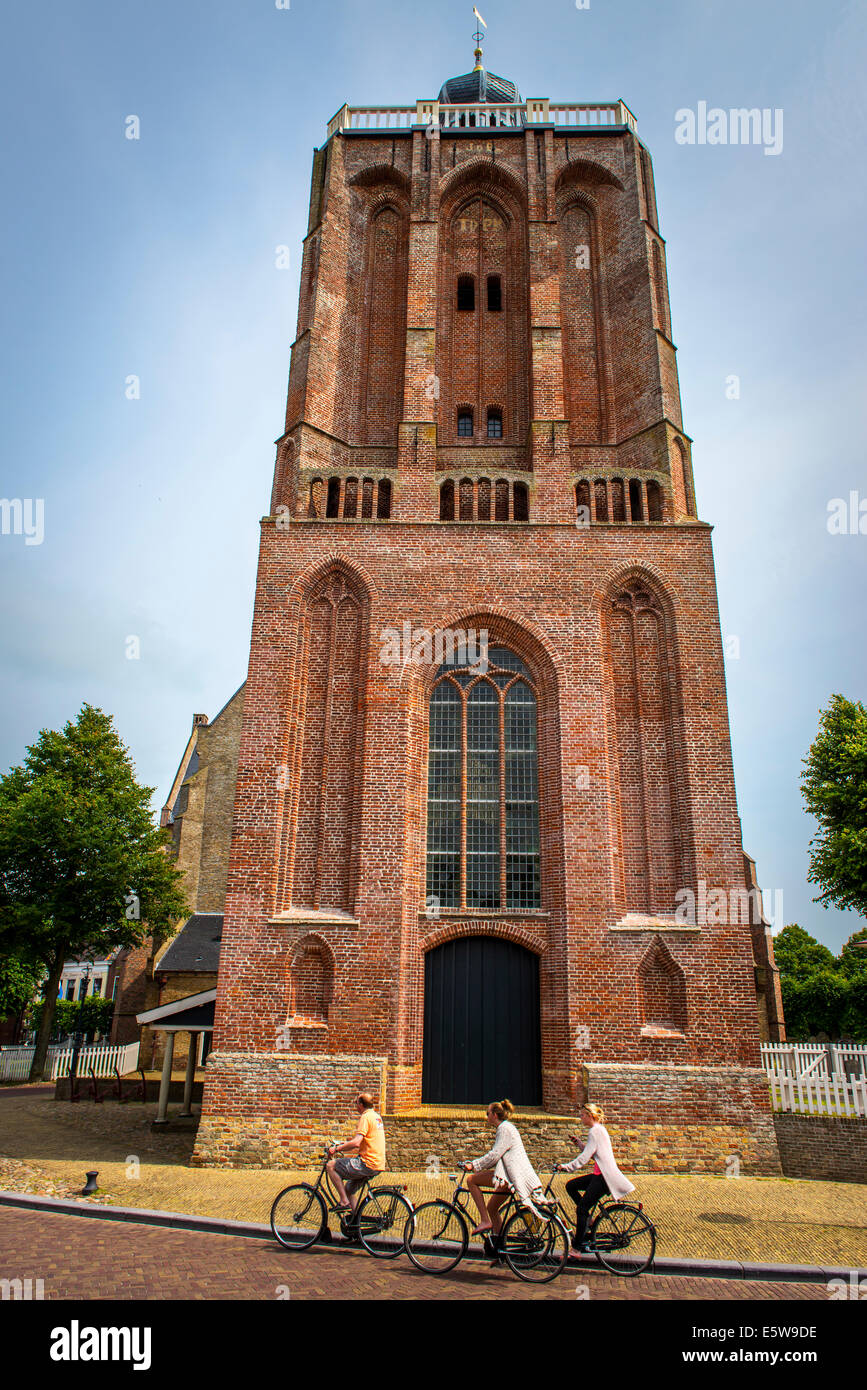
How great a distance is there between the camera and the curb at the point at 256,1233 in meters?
7.93

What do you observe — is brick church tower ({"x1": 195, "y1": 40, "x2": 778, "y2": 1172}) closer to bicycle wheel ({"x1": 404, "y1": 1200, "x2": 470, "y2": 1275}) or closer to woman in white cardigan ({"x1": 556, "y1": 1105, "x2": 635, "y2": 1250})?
bicycle wheel ({"x1": 404, "y1": 1200, "x2": 470, "y2": 1275})

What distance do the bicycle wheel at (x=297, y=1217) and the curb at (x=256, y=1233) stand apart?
0.49 m

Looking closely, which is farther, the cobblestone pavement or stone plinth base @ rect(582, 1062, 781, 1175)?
stone plinth base @ rect(582, 1062, 781, 1175)

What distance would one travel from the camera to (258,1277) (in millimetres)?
7207

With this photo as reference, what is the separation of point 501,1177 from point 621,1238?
52.2 inches

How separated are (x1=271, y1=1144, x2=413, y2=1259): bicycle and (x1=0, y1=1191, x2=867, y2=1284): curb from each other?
1.81ft

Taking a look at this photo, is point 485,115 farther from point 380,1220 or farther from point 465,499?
point 380,1220

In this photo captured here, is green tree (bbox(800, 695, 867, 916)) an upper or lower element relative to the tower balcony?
lower

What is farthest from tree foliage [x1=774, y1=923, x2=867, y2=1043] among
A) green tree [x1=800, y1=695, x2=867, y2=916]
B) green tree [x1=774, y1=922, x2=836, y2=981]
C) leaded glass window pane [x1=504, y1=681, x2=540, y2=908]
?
leaded glass window pane [x1=504, y1=681, x2=540, y2=908]

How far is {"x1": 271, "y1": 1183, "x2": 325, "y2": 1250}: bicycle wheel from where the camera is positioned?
845 centimetres

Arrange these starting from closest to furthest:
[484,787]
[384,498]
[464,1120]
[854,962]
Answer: [464,1120] → [484,787] → [384,498] → [854,962]

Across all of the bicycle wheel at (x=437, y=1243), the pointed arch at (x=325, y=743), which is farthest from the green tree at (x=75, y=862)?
the bicycle wheel at (x=437, y=1243)

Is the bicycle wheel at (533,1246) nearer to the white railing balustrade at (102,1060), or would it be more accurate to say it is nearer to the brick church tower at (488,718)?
the brick church tower at (488,718)

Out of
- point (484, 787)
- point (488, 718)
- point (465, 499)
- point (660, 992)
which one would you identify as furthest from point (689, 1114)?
point (465, 499)
